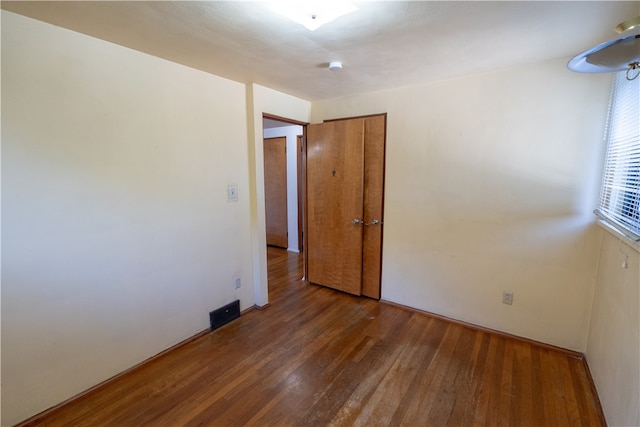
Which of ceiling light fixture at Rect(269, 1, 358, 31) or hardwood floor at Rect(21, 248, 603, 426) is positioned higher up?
ceiling light fixture at Rect(269, 1, 358, 31)

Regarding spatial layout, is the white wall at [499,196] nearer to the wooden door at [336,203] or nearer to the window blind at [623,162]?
the window blind at [623,162]

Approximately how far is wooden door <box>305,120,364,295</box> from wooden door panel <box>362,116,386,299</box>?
0.20 ft

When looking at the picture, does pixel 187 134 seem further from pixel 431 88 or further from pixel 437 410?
pixel 437 410

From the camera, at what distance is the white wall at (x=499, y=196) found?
2.11m

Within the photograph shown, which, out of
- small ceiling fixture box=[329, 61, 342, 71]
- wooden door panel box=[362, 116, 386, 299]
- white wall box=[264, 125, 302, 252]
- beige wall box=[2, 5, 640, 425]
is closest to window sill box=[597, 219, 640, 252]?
beige wall box=[2, 5, 640, 425]

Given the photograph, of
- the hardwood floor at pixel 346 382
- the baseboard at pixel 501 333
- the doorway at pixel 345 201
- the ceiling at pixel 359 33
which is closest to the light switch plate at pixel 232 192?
the doorway at pixel 345 201

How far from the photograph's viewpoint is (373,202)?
3.08 metres

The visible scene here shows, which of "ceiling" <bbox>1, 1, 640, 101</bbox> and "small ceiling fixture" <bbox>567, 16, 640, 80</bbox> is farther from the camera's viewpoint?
"ceiling" <bbox>1, 1, 640, 101</bbox>

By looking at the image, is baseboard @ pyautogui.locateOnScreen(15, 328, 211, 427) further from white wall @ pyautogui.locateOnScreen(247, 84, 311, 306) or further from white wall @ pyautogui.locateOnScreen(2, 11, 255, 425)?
white wall @ pyautogui.locateOnScreen(247, 84, 311, 306)

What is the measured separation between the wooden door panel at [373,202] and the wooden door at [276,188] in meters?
2.26

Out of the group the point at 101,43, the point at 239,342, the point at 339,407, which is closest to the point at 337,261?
the point at 239,342

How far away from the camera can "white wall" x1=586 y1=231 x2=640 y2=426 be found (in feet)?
4.43

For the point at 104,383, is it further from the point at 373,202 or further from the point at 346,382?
the point at 373,202

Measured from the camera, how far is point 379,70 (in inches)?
90.5
